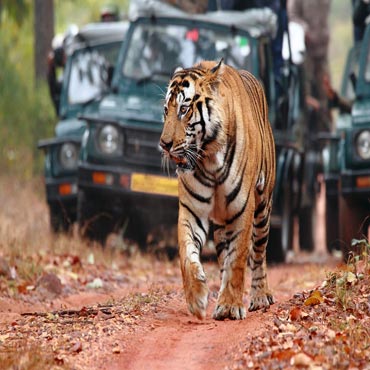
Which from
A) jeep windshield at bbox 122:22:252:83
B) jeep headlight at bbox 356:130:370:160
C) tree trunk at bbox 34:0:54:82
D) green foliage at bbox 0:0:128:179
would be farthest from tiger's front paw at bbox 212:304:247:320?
tree trunk at bbox 34:0:54:82

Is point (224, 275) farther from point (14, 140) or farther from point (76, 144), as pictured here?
point (14, 140)

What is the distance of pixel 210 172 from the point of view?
302 inches

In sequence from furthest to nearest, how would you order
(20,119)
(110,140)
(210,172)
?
(20,119)
(110,140)
(210,172)

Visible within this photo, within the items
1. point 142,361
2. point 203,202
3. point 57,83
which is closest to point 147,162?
point 57,83

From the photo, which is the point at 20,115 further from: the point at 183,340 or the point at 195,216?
the point at 183,340

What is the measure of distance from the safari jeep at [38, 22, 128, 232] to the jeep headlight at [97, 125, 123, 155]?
1.35 m

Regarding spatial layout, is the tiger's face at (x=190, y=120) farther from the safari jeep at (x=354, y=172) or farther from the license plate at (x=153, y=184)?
the license plate at (x=153, y=184)

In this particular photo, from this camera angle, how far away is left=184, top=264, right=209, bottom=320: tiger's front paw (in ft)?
24.1

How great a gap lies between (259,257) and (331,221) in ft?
21.8

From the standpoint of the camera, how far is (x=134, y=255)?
42.5ft

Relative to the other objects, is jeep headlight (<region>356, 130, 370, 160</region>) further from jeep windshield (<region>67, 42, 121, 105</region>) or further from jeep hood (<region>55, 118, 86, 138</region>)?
jeep windshield (<region>67, 42, 121, 105</region>)

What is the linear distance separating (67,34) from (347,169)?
5.38 meters

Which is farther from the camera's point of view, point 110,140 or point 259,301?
point 110,140

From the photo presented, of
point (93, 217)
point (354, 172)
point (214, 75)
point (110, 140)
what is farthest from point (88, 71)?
point (214, 75)
